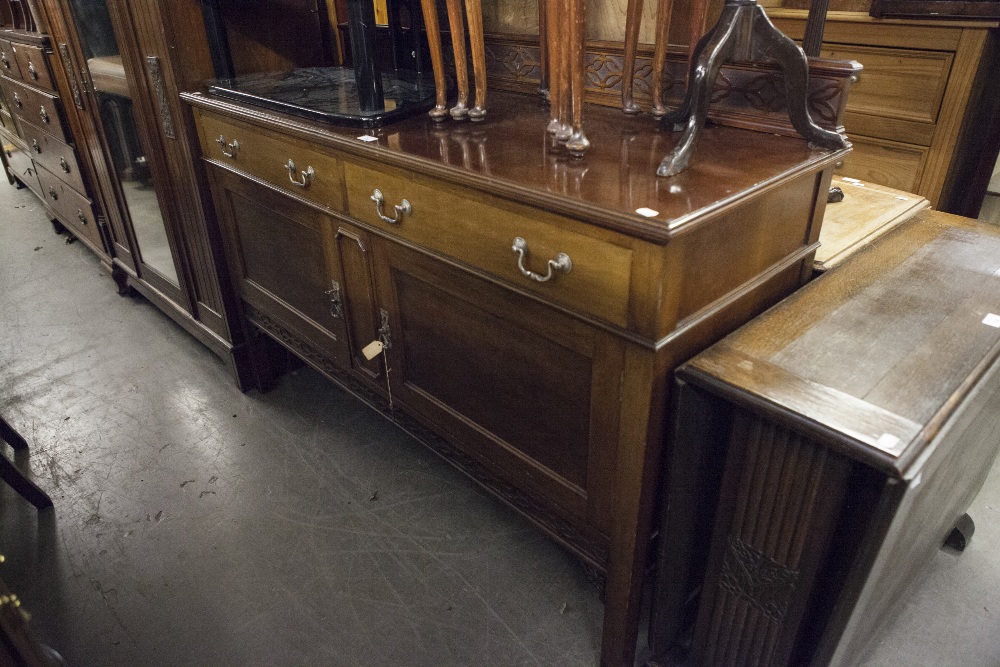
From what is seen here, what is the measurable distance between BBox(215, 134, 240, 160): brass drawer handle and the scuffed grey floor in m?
0.76

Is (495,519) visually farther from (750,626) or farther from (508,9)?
(508,9)

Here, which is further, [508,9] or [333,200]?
[508,9]

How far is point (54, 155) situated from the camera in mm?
2660

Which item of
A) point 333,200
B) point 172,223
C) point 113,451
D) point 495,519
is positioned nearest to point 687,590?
point 495,519

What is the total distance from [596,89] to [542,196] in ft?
2.04

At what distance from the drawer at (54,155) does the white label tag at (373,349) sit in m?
1.74

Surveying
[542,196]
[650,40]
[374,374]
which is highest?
[650,40]

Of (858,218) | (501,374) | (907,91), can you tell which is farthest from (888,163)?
(501,374)

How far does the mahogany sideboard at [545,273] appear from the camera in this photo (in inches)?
35.7

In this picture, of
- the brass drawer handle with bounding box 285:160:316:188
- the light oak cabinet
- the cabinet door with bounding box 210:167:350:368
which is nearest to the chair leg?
the cabinet door with bounding box 210:167:350:368

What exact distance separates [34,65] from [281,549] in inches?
81.6

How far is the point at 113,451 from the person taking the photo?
1.82m

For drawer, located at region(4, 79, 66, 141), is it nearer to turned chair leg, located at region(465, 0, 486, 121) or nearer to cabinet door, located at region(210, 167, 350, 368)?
cabinet door, located at region(210, 167, 350, 368)

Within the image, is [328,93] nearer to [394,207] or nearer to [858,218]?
[394,207]
